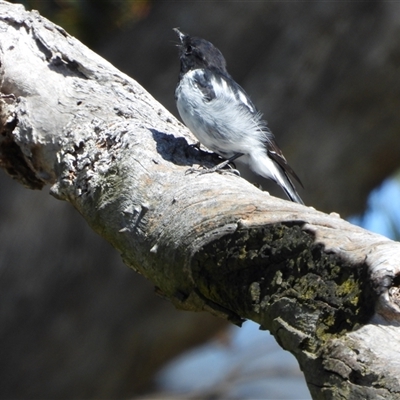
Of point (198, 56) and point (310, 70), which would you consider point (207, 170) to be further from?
point (310, 70)

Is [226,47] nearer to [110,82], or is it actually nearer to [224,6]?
[224,6]

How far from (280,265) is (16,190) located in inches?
178

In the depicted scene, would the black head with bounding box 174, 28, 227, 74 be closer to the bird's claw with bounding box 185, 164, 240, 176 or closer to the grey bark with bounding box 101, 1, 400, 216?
the bird's claw with bounding box 185, 164, 240, 176

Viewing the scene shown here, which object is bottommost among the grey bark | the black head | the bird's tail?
the bird's tail

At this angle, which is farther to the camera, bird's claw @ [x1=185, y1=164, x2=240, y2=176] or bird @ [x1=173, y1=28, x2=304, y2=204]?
bird @ [x1=173, y1=28, x2=304, y2=204]

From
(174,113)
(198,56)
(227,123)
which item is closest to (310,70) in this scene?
(174,113)

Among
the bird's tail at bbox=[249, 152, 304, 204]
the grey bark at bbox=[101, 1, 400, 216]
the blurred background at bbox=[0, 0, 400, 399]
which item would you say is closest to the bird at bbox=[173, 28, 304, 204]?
the bird's tail at bbox=[249, 152, 304, 204]

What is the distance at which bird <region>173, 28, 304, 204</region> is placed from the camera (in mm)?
3256

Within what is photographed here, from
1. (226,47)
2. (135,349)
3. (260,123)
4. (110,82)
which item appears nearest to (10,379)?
(135,349)

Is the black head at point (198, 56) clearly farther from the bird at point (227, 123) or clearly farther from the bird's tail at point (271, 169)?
the bird's tail at point (271, 169)

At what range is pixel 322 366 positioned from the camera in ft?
5.09

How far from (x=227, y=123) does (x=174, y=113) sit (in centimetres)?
275

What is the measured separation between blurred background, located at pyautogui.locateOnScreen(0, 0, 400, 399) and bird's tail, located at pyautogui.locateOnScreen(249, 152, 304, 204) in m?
2.16

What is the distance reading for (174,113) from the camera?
19.8 feet
